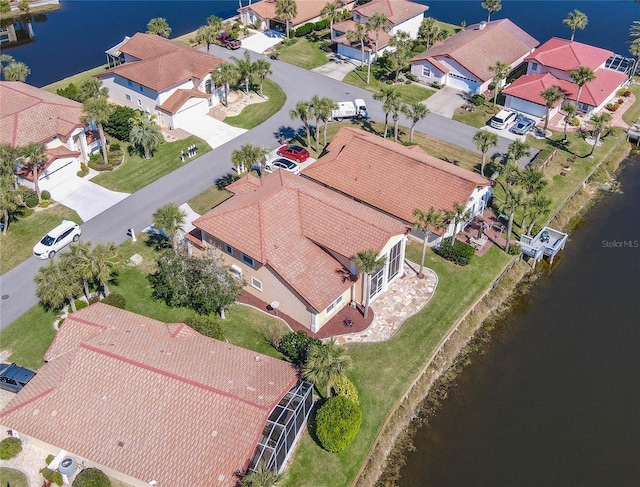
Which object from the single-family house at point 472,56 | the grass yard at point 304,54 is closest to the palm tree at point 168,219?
the grass yard at point 304,54

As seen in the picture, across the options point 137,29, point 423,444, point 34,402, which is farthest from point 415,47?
point 34,402

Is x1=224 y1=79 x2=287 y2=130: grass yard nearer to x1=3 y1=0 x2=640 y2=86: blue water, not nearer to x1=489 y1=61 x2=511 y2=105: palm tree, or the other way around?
x1=489 y1=61 x2=511 y2=105: palm tree

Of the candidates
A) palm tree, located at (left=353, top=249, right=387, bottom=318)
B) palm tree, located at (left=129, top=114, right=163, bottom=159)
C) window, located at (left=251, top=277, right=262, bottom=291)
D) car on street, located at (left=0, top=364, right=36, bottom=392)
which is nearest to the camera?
car on street, located at (left=0, top=364, right=36, bottom=392)

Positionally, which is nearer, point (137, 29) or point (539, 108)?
point (539, 108)

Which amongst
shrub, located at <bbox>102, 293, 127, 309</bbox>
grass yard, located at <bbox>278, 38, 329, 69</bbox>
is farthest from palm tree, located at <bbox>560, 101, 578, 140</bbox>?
shrub, located at <bbox>102, 293, 127, 309</bbox>

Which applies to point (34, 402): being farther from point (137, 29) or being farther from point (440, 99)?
point (137, 29)
